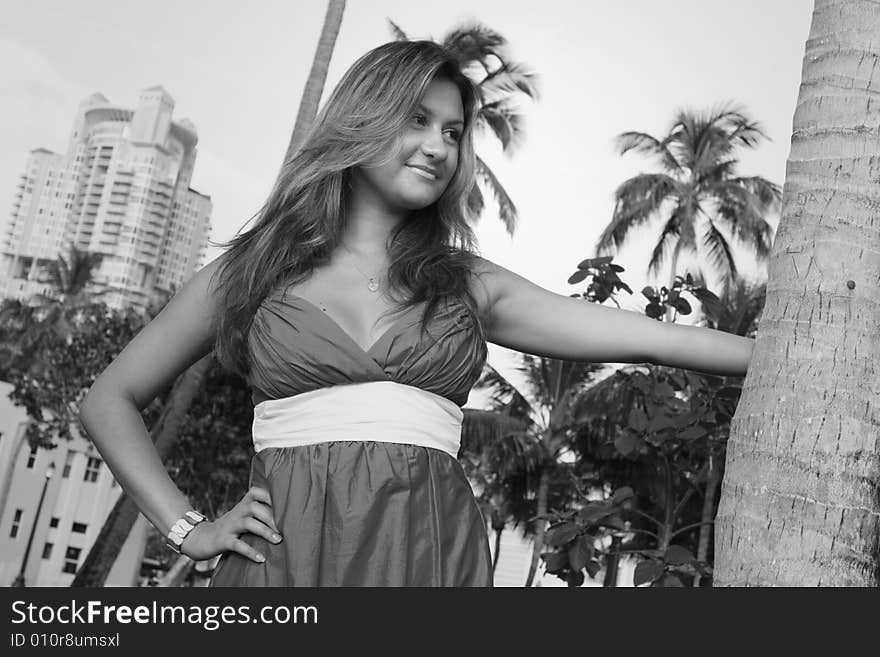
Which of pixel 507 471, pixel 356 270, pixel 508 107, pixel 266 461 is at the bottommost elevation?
pixel 266 461

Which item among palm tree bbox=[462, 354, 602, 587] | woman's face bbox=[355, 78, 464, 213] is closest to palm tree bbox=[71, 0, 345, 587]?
woman's face bbox=[355, 78, 464, 213]

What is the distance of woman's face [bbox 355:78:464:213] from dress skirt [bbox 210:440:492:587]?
562 millimetres

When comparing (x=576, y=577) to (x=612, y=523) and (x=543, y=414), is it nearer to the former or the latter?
(x=612, y=523)

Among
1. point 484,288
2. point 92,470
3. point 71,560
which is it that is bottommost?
point 484,288

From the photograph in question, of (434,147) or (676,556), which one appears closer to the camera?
(434,147)

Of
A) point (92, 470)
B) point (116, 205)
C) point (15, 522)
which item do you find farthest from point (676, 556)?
point (116, 205)

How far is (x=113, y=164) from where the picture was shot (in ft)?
243

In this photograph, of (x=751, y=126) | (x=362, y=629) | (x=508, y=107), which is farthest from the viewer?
(x=751, y=126)

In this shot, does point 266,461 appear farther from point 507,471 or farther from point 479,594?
point 507,471

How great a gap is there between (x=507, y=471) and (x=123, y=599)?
74.8ft

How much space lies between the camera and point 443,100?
224cm

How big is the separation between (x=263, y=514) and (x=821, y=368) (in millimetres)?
959

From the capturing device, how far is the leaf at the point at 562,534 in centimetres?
393

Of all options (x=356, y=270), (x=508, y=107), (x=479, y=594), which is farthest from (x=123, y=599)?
(x=508, y=107)
